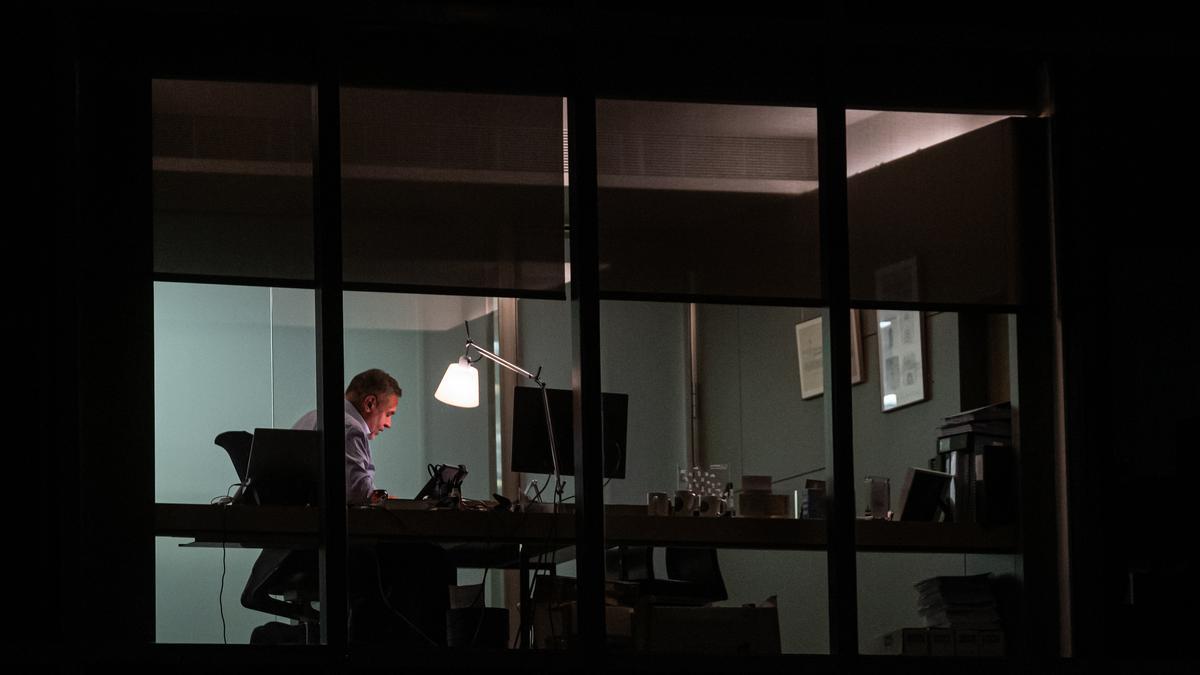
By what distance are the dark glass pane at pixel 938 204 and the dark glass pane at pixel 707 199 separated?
19cm

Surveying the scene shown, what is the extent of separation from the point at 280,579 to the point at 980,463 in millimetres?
2657

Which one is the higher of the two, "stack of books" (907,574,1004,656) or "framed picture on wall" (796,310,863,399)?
"framed picture on wall" (796,310,863,399)

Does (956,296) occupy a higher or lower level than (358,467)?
higher

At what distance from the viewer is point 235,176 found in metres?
4.79

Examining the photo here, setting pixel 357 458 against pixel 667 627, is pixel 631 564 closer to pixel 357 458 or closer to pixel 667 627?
pixel 357 458

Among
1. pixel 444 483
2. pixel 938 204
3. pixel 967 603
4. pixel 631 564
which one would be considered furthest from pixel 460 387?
pixel 938 204

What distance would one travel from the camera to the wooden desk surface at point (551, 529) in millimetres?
4977

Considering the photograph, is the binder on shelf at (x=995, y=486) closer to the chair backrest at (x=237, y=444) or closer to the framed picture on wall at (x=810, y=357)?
the framed picture on wall at (x=810, y=357)

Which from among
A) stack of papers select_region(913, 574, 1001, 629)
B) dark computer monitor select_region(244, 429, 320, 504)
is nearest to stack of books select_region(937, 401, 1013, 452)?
stack of papers select_region(913, 574, 1001, 629)

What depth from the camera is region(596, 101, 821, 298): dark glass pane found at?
4.95m

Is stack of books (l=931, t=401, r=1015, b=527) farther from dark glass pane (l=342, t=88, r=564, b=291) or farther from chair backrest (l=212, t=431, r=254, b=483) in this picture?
chair backrest (l=212, t=431, r=254, b=483)

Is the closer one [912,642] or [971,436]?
[912,642]

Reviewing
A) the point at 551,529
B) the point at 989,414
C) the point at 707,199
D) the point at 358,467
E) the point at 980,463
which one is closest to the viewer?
the point at 707,199

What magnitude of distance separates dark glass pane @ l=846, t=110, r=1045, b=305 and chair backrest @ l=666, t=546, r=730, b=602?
225cm
